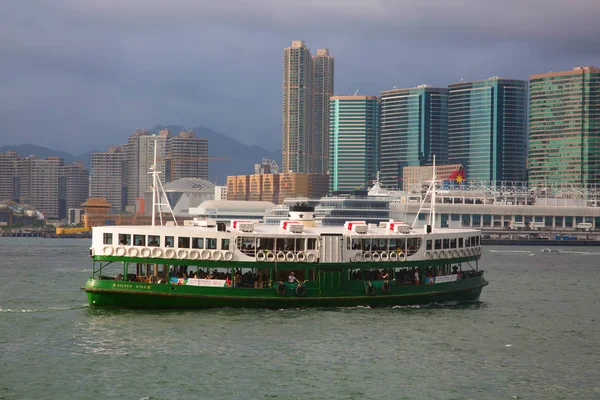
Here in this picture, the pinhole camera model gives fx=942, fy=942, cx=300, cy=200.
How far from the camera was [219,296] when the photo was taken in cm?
4194

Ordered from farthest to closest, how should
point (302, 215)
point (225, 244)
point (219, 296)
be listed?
point (302, 215) < point (225, 244) < point (219, 296)

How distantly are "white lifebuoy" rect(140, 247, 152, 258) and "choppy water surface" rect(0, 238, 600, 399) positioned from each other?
8.33 ft

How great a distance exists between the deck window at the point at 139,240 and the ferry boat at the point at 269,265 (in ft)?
0.15

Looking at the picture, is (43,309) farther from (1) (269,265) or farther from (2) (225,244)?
(1) (269,265)

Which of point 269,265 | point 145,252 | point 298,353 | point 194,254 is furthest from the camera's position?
point 269,265

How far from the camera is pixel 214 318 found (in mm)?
40344

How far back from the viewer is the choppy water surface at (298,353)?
29.6 meters

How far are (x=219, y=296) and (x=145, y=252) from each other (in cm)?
381

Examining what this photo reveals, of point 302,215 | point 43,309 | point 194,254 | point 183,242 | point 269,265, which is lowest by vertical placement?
point 43,309

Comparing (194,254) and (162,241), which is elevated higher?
(162,241)

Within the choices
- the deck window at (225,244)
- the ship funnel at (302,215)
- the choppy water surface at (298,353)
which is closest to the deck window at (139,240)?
the choppy water surface at (298,353)

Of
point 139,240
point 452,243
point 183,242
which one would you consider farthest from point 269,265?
point 452,243

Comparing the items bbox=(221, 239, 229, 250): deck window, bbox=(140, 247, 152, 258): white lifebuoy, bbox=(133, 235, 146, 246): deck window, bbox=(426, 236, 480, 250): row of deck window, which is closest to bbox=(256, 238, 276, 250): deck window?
bbox=(221, 239, 229, 250): deck window

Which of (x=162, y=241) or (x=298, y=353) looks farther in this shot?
(x=162, y=241)
